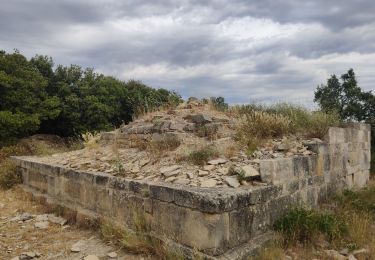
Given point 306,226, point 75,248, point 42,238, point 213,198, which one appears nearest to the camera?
point 213,198

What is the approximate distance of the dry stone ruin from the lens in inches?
177

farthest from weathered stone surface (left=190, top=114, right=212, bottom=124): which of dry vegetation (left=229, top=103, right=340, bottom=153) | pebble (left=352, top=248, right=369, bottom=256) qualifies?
pebble (left=352, top=248, right=369, bottom=256)

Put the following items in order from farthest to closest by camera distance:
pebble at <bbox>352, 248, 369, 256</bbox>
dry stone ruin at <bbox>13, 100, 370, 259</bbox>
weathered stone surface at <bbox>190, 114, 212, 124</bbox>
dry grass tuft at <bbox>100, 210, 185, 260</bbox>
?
weathered stone surface at <bbox>190, 114, 212, 124</bbox> < pebble at <bbox>352, 248, 369, 256</bbox> < dry grass tuft at <bbox>100, 210, 185, 260</bbox> < dry stone ruin at <bbox>13, 100, 370, 259</bbox>

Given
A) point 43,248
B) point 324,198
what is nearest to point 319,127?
point 324,198

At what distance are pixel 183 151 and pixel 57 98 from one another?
10194 millimetres

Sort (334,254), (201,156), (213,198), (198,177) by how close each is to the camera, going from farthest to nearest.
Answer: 1. (201,156)
2. (198,177)
3. (334,254)
4. (213,198)

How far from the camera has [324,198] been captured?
7.02m

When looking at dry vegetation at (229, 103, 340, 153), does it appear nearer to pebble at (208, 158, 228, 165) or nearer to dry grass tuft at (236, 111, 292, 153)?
dry grass tuft at (236, 111, 292, 153)

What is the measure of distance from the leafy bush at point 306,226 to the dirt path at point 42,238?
2051 mm

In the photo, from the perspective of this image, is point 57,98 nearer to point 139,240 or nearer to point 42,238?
point 42,238

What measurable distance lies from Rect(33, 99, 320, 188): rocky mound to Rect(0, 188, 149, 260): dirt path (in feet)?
3.63

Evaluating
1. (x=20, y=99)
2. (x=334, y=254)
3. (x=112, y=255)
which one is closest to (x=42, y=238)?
(x=112, y=255)

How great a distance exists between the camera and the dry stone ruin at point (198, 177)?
4.50m

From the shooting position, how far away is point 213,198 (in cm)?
428
